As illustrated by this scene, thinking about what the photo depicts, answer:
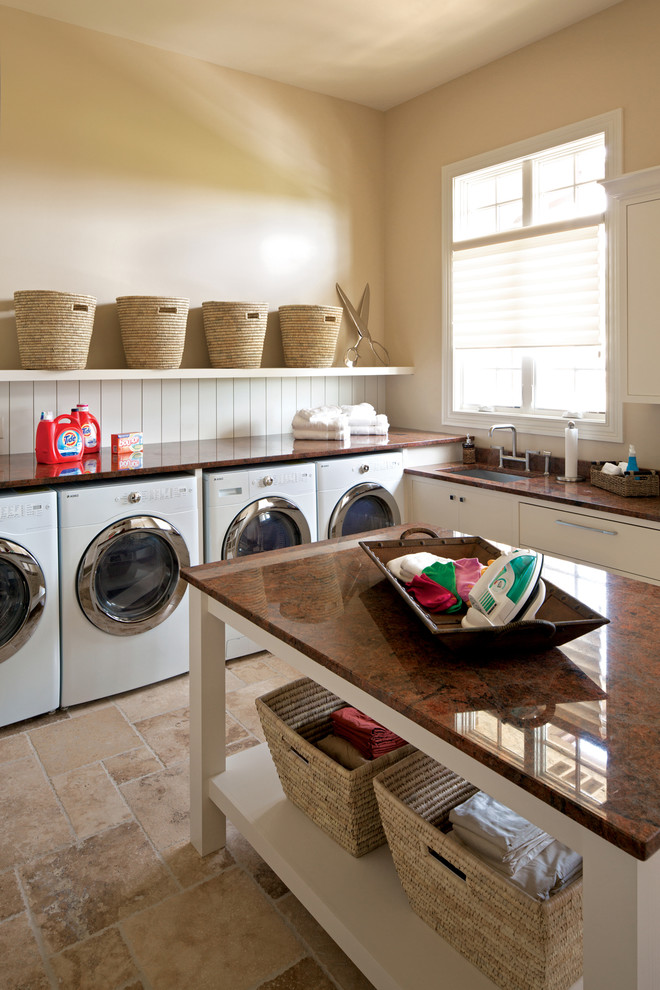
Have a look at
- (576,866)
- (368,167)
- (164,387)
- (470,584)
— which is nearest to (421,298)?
(368,167)

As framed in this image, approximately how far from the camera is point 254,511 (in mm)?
3428

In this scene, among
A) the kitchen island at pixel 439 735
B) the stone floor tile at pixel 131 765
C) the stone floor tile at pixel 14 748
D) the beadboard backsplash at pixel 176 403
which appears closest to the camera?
the kitchen island at pixel 439 735

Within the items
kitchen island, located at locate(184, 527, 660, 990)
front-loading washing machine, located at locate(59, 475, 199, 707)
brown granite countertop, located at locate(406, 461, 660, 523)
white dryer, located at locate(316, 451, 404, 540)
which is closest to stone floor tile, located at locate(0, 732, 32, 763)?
front-loading washing machine, located at locate(59, 475, 199, 707)

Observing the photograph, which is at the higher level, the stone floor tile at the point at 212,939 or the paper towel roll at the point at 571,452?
the paper towel roll at the point at 571,452

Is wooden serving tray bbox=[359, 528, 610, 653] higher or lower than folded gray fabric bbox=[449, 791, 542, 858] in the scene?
higher

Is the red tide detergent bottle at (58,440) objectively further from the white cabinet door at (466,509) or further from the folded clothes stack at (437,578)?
the folded clothes stack at (437,578)

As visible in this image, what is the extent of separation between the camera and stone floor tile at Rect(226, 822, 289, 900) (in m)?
1.98

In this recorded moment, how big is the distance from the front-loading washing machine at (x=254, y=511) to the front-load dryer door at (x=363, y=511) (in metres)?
0.17

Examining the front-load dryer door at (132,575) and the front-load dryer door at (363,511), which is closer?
the front-load dryer door at (132,575)

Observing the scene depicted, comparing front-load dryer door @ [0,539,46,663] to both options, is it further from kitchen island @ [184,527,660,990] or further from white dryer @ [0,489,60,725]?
kitchen island @ [184,527,660,990]

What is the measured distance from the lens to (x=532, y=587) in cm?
133

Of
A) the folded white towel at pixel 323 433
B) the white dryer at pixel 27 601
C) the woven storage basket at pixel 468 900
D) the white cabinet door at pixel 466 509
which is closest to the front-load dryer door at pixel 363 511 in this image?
the white cabinet door at pixel 466 509

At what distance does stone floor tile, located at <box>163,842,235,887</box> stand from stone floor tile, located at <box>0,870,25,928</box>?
40 centimetres

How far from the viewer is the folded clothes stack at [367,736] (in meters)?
1.81
